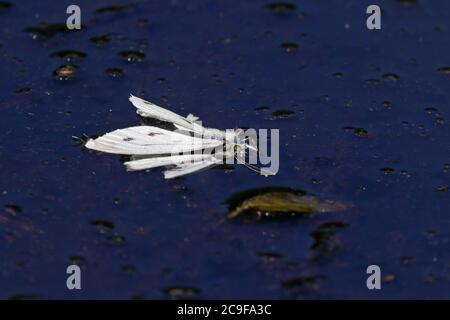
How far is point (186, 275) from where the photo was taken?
86.7 inches

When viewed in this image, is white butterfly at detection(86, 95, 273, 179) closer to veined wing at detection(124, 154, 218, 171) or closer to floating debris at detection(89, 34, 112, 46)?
veined wing at detection(124, 154, 218, 171)

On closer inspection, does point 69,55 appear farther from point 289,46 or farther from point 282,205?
point 282,205

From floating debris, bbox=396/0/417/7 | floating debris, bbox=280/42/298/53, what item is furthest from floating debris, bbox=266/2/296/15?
floating debris, bbox=396/0/417/7

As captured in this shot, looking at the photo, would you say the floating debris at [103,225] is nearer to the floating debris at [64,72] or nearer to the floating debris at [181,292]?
the floating debris at [181,292]

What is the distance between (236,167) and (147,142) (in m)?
0.26

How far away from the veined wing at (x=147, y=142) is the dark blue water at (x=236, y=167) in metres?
0.04

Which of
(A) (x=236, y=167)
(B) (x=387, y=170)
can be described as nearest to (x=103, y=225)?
(A) (x=236, y=167)

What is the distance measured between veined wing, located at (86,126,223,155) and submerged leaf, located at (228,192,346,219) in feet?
0.88

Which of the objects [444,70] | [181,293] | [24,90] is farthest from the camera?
[444,70]

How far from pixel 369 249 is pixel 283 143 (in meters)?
0.47

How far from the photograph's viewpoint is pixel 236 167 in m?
2.52

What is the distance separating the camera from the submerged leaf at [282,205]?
92.9 inches
